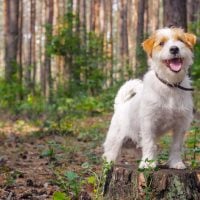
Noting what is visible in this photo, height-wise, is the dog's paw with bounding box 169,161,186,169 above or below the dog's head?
below

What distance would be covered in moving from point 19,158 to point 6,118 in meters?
6.21

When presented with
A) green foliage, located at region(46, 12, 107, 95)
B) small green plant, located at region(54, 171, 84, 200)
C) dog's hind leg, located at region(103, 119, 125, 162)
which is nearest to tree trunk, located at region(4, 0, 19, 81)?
green foliage, located at region(46, 12, 107, 95)

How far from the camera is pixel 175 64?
468 centimetres

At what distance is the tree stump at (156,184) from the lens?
448 cm

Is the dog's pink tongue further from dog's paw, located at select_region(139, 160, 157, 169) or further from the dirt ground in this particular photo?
the dirt ground

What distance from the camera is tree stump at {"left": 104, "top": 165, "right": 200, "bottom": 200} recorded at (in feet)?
14.7

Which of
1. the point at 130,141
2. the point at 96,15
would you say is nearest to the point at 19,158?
the point at 130,141

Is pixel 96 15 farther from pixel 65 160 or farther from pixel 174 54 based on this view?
pixel 174 54

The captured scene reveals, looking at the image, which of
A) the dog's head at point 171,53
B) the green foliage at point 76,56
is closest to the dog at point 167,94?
the dog's head at point 171,53

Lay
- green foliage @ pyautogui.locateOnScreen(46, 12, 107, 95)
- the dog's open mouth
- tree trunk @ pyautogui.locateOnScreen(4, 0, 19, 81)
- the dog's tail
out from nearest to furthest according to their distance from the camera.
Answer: the dog's open mouth → the dog's tail → green foliage @ pyautogui.locateOnScreen(46, 12, 107, 95) → tree trunk @ pyautogui.locateOnScreen(4, 0, 19, 81)

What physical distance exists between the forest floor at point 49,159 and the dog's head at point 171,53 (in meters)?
1.04

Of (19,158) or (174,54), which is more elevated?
(174,54)

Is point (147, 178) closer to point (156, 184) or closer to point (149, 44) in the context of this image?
point (156, 184)

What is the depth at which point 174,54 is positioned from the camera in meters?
4.59
